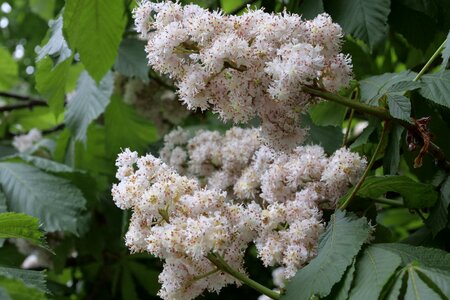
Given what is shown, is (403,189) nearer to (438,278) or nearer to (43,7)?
(438,278)

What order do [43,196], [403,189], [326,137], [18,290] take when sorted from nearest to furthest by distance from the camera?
[18,290]
[403,189]
[326,137]
[43,196]

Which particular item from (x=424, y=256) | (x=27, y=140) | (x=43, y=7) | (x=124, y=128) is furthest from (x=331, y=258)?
(x=43, y=7)

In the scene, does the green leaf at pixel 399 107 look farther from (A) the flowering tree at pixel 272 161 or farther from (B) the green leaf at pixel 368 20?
(B) the green leaf at pixel 368 20

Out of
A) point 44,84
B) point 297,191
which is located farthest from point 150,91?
point 297,191

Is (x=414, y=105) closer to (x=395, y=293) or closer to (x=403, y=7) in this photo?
(x=403, y=7)

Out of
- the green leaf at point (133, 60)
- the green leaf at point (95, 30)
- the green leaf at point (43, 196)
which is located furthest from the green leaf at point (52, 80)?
the green leaf at point (133, 60)
